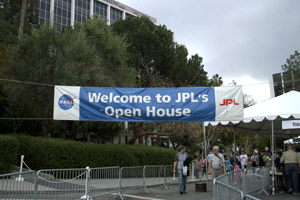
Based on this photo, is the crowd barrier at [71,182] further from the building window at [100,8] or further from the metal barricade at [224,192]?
the building window at [100,8]

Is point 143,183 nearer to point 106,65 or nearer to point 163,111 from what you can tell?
point 163,111

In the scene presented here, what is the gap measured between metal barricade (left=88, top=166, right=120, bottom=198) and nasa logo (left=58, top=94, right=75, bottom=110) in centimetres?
251

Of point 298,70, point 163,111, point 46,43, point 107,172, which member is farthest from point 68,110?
point 298,70

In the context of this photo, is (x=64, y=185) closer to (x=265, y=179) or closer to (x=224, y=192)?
(x=224, y=192)

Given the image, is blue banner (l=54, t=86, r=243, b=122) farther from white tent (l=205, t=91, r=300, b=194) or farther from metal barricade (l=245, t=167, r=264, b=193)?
metal barricade (l=245, t=167, r=264, b=193)

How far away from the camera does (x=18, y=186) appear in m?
6.46

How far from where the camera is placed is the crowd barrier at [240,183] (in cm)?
611

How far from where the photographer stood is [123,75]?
19875 mm

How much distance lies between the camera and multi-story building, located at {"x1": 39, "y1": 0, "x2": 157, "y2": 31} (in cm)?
5053

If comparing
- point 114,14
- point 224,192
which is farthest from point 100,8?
point 224,192

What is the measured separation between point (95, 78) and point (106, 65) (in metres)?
2.72

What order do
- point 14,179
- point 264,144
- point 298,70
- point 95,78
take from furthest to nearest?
point 264,144
point 298,70
point 95,78
point 14,179

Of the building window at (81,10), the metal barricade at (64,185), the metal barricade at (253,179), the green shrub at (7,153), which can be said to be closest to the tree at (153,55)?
the green shrub at (7,153)

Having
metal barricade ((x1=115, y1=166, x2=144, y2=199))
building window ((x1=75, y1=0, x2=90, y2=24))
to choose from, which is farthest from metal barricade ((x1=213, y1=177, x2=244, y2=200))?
building window ((x1=75, y1=0, x2=90, y2=24))
